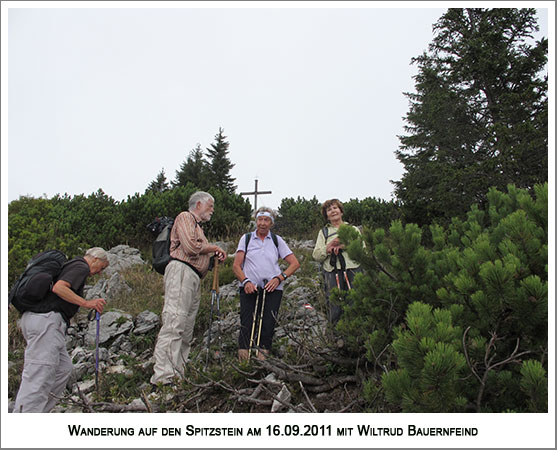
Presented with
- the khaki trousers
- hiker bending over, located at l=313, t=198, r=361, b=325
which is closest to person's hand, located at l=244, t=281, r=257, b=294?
hiker bending over, located at l=313, t=198, r=361, b=325

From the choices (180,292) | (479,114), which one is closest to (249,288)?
(180,292)

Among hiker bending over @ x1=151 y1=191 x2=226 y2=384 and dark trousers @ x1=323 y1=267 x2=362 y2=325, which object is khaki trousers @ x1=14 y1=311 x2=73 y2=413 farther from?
dark trousers @ x1=323 y1=267 x2=362 y2=325

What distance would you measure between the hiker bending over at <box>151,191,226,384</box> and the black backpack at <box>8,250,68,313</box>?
1.04 meters

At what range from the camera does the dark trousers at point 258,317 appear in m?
3.98

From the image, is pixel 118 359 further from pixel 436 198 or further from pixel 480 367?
pixel 436 198

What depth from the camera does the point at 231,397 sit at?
3.00m

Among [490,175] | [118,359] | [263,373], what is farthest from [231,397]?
[490,175]

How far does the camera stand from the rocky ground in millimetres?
2986

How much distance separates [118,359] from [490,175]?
9.36m

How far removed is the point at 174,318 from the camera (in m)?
3.89

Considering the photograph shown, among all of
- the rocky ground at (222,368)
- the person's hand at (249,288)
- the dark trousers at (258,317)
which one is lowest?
the rocky ground at (222,368)

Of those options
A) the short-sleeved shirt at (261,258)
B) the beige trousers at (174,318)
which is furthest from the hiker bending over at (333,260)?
the beige trousers at (174,318)

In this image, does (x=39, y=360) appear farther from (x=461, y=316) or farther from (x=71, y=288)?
(x=461, y=316)

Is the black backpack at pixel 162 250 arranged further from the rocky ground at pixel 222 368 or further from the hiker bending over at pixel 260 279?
the rocky ground at pixel 222 368
